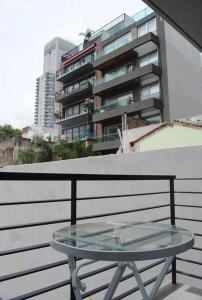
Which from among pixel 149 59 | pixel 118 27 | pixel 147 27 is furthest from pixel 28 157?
pixel 147 27

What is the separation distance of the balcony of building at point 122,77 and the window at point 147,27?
2.05 m

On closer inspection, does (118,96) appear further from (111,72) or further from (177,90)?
(177,90)

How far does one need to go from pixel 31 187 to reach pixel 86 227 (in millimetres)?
4550

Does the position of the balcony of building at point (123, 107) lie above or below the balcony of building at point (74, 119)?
below

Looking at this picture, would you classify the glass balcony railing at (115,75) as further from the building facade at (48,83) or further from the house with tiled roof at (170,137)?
the building facade at (48,83)

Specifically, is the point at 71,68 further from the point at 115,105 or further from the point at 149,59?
the point at 149,59

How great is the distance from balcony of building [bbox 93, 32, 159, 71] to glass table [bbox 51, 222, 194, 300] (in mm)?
14048

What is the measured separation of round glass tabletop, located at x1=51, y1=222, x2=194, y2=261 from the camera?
0.81 meters

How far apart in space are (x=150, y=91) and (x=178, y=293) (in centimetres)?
1294

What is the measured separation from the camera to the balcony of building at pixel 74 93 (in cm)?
1792

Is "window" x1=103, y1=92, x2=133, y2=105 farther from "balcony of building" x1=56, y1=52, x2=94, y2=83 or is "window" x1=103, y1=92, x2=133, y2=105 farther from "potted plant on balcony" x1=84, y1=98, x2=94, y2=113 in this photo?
"balcony of building" x1=56, y1=52, x2=94, y2=83

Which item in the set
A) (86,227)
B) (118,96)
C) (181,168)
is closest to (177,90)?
(118,96)

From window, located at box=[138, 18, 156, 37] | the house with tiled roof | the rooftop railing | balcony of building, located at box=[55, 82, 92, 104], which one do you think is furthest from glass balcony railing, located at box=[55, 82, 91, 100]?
the house with tiled roof

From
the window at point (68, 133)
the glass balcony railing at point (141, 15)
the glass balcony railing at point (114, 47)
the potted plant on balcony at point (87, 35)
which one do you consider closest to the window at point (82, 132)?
the window at point (68, 133)
